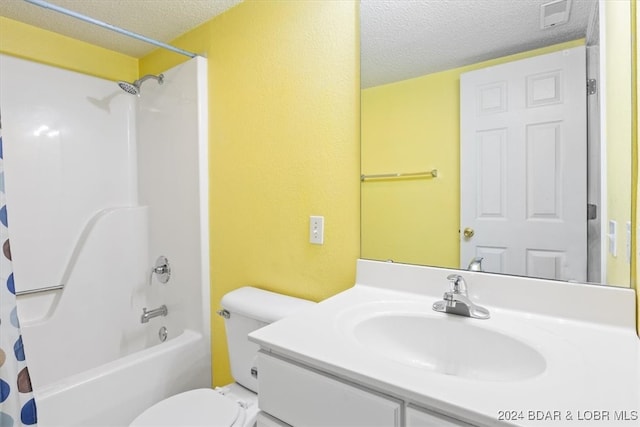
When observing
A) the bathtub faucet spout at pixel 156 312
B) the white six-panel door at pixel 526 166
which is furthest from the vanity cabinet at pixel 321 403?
the bathtub faucet spout at pixel 156 312

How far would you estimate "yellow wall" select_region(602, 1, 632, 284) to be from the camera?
2.69ft

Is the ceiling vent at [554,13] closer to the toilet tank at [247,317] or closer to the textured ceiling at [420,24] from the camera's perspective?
the textured ceiling at [420,24]

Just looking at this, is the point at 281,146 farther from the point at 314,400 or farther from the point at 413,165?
the point at 314,400

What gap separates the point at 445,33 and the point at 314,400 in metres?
1.20

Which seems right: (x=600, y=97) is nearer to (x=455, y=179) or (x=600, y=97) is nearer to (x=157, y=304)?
(x=455, y=179)

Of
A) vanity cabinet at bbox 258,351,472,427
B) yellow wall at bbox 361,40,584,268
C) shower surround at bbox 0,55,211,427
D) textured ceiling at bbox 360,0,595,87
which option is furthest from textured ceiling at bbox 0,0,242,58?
vanity cabinet at bbox 258,351,472,427

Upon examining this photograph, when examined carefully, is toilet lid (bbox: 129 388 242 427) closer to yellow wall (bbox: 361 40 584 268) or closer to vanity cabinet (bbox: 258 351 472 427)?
vanity cabinet (bbox: 258 351 472 427)

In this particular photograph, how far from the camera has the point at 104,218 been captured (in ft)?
6.57

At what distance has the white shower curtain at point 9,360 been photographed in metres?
0.85

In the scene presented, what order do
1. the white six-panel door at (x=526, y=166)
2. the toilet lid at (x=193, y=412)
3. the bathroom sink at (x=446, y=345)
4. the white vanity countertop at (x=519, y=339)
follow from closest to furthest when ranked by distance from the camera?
the white vanity countertop at (x=519, y=339), the bathroom sink at (x=446, y=345), the white six-panel door at (x=526, y=166), the toilet lid at (x=193, y=412)

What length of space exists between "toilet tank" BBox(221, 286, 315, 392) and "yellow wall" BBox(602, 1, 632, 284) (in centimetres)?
99

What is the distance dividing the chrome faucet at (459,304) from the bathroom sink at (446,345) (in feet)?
0.09

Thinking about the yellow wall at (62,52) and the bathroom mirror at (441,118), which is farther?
the yellow wall at (62,52)

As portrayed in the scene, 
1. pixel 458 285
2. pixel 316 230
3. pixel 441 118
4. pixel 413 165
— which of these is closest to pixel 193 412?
pixel 316 230
